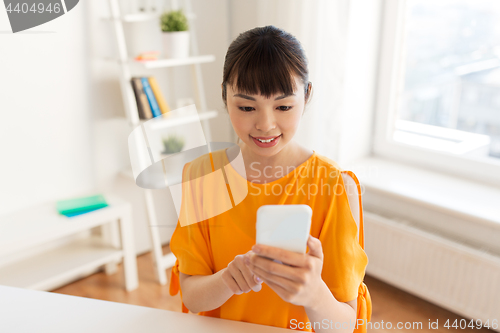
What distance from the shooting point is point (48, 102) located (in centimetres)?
210

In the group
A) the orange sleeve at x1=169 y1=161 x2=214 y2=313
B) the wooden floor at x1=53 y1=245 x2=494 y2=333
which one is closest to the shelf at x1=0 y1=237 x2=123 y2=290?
the wooden floor at x1=53 y1=245 x2=494 y2=333

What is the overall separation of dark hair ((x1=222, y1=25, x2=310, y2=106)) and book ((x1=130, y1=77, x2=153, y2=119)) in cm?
147

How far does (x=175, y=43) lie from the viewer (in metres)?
2.25

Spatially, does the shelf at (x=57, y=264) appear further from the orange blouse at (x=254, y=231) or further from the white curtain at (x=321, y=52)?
the orange blouse at (x=254, y=231)

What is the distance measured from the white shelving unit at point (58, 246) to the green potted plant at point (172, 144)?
37 centimetres

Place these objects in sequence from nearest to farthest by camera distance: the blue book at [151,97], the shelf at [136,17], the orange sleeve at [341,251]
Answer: the orange sleeve at [341,251] < the shelf at [136,17] < the blue book at [151,97]

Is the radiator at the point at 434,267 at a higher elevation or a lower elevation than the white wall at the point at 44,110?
lower

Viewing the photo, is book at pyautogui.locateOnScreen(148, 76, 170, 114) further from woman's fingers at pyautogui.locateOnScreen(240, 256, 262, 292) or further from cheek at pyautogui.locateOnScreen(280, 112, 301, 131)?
woman's fingers at pyautogui.locateOnScreen(240, 256, 262, 292)

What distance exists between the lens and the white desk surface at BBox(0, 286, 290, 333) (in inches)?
29.6

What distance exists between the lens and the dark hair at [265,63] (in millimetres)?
801

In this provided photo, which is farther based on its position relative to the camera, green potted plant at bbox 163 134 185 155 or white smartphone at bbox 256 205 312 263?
green potted plant at bbox 163 134 185 155

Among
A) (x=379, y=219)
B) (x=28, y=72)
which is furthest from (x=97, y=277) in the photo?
(x=379, y=219)

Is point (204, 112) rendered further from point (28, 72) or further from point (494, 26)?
point (494, 26)

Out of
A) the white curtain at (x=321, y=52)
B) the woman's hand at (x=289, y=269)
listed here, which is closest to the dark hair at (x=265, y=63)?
the woman's hand at (x=289, y=269)
